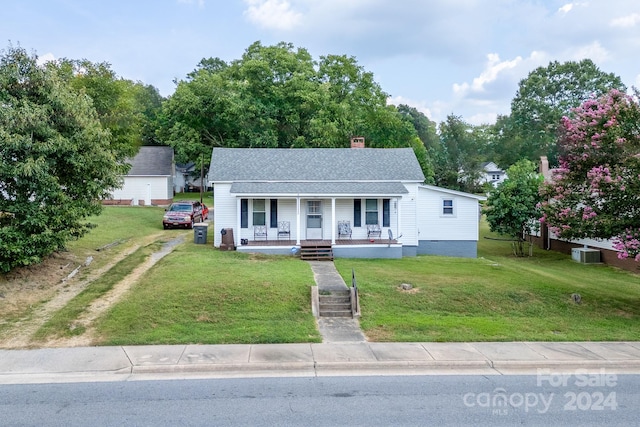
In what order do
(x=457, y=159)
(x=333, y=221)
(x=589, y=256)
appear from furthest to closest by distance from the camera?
(x=457, y=159) → (x=589, y=256) → (x=333, y=221)

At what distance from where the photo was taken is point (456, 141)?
171 ft

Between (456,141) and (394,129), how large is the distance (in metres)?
10.8

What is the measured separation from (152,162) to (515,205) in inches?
1283

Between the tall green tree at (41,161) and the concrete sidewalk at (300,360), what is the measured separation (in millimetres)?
5675

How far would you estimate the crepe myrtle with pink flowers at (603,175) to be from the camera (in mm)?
12688

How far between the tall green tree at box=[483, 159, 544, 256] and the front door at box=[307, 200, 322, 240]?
10420 millimetres

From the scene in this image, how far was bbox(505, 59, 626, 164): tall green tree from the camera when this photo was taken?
62.9m

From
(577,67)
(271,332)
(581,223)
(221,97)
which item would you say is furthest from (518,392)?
(577,67)

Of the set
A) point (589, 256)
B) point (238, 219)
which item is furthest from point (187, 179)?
point (589, 256)

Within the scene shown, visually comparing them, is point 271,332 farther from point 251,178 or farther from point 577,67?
point 577,67

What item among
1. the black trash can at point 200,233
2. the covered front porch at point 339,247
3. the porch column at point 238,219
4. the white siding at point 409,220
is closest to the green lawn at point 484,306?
the covered front porch at point 339,247

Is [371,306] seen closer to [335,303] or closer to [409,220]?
[335,303]

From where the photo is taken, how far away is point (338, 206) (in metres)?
22.3

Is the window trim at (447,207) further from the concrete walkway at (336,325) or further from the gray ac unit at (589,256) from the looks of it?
the concrete walkway at (336,325)
